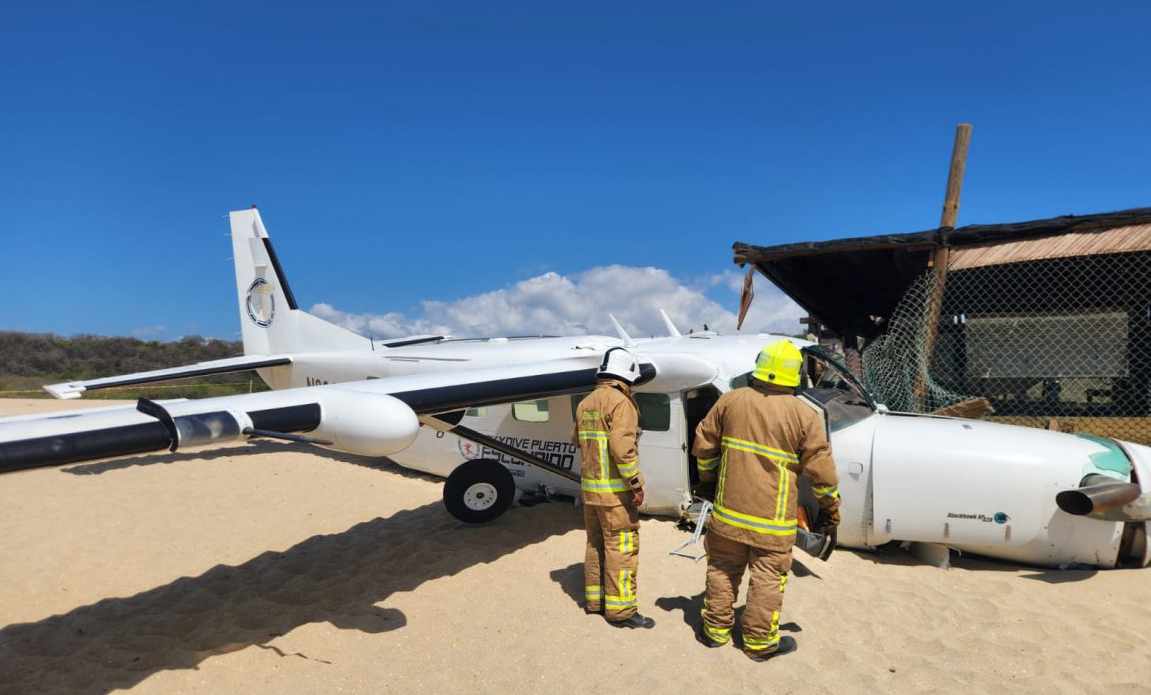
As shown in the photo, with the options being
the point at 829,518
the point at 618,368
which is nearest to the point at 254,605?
the point at 618,368

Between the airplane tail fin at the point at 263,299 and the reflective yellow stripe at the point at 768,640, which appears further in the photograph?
the airplane tail fin at the point at 263,299

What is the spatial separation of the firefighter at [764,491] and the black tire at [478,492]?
2953 mm

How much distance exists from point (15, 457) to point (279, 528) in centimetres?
481

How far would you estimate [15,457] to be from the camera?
269cm

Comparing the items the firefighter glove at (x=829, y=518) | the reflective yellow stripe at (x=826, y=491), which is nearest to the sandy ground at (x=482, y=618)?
the firefighter glove at (x=829, y=518)

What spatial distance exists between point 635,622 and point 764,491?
1385mm

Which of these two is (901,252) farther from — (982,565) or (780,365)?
(780,365)

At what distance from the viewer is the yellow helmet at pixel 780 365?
152 inches

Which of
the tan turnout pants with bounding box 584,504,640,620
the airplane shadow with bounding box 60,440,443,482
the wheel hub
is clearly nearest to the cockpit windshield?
the tan turnout pants with bounding box 584,504,640,620

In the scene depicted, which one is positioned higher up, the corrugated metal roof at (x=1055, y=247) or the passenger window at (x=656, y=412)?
the corrugated metal roof at (x=1055, y=247)

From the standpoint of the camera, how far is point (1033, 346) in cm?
836

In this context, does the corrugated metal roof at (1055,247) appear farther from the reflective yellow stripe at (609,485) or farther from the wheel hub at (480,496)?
the wheel hub at (480,496)

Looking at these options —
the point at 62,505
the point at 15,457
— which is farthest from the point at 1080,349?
the point at 62,505

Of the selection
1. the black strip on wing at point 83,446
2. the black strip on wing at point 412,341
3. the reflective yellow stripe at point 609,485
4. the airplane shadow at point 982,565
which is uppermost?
the black strip on wing at point 412,341
